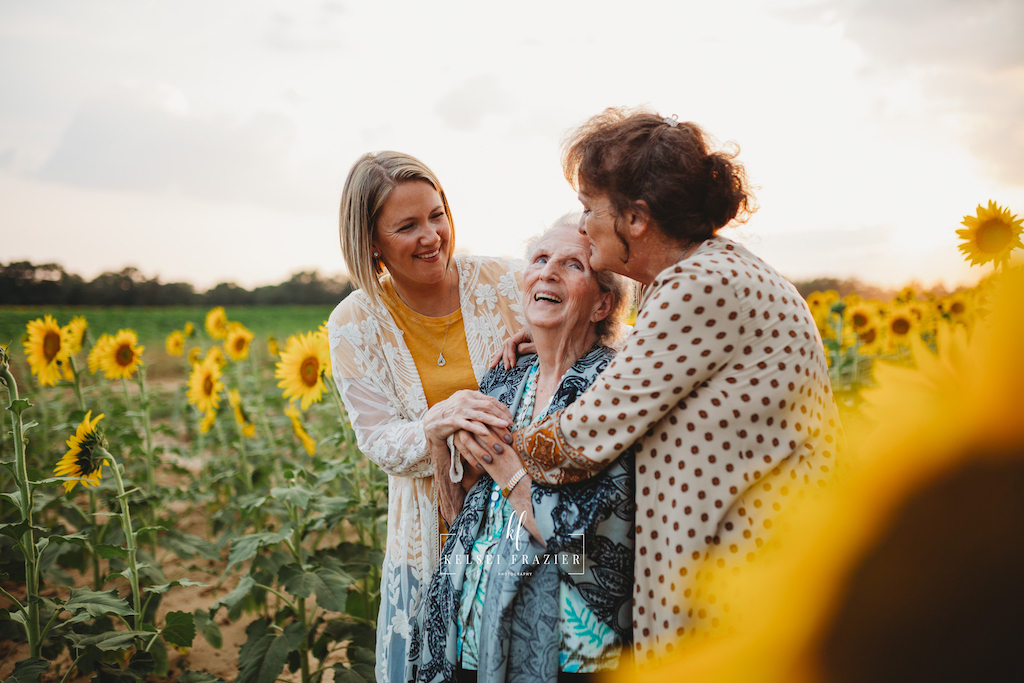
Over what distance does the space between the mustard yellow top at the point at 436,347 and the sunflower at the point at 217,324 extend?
362 centimetres

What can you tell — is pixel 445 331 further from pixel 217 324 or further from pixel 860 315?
pixel 860 315

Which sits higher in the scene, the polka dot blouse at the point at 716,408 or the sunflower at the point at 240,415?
the polka dot blouse at the point at 716,408

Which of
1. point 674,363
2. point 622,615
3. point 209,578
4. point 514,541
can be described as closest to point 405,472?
point 514,541

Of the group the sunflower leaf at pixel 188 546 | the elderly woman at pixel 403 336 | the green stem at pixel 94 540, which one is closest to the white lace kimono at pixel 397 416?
the elderly woman at pixel 403 336

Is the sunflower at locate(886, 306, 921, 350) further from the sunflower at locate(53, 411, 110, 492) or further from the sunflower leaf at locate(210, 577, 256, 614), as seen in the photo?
the sunflower at locate(53, 411, 110, 492)

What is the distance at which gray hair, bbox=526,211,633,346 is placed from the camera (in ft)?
7.23

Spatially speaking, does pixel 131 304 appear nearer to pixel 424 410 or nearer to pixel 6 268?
pixel 6 268

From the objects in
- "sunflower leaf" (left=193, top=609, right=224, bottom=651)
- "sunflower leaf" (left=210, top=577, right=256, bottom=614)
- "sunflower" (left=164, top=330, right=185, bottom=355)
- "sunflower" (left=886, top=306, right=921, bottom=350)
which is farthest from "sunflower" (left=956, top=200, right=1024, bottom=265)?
"sunflower" (left=164, top=330, right=185, bottom=355)

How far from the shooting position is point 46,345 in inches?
164

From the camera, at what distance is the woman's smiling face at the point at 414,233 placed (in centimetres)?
249

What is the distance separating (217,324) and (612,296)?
4.68 metres

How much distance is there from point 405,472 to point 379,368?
453 mm

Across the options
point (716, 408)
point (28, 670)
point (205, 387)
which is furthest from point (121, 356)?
point (716, 408)

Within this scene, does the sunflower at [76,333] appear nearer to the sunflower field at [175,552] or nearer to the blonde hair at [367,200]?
the sunflower field at [175,552]
